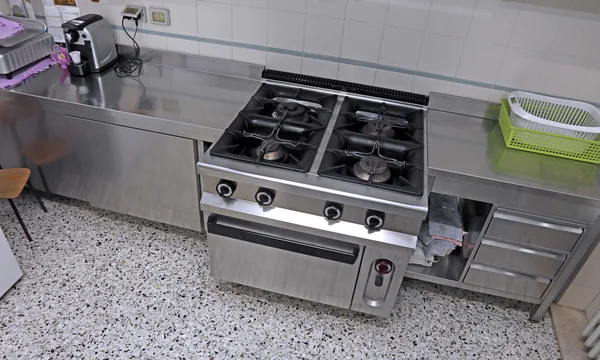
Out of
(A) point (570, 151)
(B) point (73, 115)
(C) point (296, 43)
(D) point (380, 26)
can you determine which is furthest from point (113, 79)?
(A) point (570, 151)

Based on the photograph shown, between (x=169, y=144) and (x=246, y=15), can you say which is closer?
(x=169, y=144)

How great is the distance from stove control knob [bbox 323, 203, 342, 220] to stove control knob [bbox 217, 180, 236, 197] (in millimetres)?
333

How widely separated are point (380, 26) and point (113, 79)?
1244mm

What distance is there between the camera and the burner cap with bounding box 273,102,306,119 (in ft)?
5.60

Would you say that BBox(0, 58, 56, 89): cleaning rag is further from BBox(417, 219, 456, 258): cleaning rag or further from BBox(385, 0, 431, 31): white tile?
BBox(417, 219, 456, 258): cleaning rag

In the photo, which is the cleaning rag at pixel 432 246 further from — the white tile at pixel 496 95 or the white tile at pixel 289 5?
the white tile at pixel 289 5

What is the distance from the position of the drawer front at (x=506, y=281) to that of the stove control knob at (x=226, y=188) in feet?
3.34

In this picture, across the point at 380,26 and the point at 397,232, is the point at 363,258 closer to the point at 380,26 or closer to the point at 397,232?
the point at 397,232

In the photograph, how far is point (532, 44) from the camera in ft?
5.55

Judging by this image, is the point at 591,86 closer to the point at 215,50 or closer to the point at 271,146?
the point at 271,146

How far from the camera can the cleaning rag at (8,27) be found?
196cm

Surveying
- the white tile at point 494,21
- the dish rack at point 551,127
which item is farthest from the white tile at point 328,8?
the dish rack at point 551,127

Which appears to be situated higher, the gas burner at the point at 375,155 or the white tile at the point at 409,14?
the white tile at the point at 409,14

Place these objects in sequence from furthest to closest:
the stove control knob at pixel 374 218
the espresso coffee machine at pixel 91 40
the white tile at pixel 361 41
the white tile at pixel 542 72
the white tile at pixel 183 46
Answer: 1. the white tile at pixel 183 46
2. the espresso coffee machine at pixel 91 40
3. the white tile at pixel 361 41
4. the white tile at pixel 542 72
5. the stove control knob at pixel 374 218
